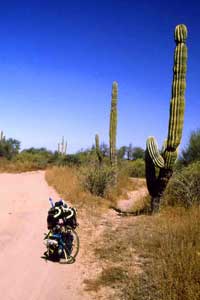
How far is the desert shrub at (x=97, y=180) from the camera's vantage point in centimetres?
1456

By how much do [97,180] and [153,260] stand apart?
29.0 ft

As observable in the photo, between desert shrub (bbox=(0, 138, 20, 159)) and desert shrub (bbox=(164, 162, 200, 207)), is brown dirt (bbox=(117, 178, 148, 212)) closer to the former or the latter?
desert shrub (bbox=(164, 162, 200, 207))

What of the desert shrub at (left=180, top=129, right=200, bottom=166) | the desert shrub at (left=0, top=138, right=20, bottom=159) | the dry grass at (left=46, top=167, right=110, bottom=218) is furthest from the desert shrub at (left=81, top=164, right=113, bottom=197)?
the desert shrub at (left=0, top=138, right=20, bottom=159)

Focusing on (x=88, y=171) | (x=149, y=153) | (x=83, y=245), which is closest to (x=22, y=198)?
(x=88, y=171)

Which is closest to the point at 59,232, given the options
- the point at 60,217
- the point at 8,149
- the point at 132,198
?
the point at 60,217

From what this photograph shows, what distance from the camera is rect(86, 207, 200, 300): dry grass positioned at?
4.32 metres

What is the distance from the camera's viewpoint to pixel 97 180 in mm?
14555

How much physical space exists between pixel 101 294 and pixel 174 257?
1206 mm

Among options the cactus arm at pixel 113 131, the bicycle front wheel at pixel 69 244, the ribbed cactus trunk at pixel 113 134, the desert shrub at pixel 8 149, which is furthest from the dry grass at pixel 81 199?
the desert shrub at pixel 8 149

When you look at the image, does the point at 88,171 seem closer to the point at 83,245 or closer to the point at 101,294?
the point at 83,245

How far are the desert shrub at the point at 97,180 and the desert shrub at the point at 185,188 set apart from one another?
3.91 metres

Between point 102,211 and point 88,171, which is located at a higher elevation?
point 88,171

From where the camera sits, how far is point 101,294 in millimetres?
4832

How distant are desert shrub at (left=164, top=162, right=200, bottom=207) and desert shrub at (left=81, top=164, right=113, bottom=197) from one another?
3913mm
